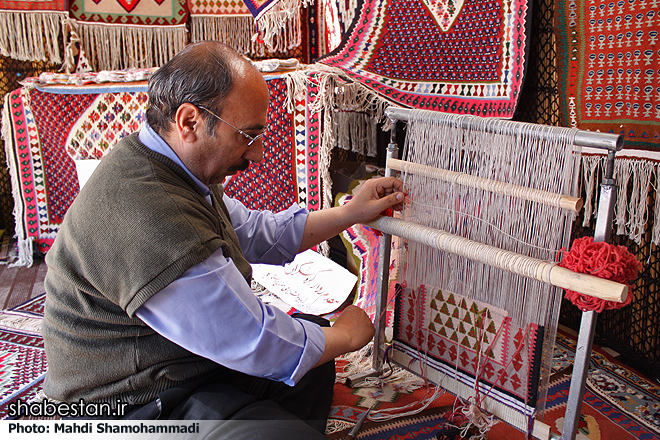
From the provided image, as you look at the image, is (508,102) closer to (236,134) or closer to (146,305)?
(236,134)

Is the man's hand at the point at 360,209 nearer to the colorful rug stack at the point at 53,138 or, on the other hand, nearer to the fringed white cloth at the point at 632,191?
the fringed white cloth at the point at 632,191

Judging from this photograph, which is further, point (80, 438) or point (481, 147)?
point (481, 147)

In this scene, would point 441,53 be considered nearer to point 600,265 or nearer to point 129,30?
point 600,265

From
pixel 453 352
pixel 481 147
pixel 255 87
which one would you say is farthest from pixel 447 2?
pixel 453 352

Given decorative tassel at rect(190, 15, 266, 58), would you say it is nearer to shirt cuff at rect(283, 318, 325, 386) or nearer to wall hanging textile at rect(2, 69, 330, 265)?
wall hanging textile at rect(2, 69, 330, 265)

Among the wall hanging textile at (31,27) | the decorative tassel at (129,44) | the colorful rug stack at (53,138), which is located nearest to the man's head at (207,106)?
the colorful rug stack at (53,138)

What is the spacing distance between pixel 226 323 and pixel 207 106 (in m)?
0.47

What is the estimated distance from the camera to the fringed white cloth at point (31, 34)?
334 cm

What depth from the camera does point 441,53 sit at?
81.0 inches

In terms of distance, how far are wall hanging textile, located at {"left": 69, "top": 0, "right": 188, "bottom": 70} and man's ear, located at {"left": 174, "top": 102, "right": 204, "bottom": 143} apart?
8.87ft

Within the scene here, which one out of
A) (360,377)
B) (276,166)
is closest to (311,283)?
(276,166)

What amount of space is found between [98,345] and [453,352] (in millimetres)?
948

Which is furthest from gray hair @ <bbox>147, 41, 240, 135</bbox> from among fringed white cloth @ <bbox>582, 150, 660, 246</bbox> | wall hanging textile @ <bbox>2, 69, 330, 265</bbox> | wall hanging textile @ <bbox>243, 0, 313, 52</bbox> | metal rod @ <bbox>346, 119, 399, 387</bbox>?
wall hanging textile @ <bbox>243, 0, 313, 52</bbox>

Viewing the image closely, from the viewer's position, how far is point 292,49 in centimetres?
348
